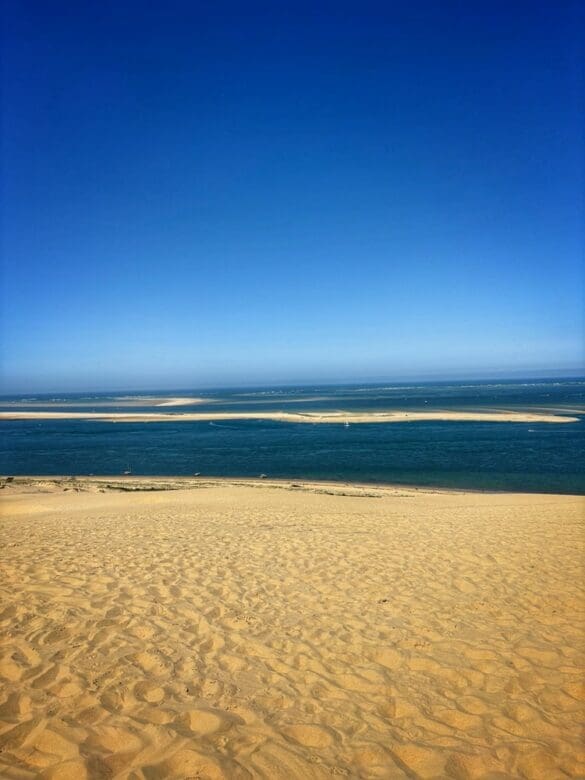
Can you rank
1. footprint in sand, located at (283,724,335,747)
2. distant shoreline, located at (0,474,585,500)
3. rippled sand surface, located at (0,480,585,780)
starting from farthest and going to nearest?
distant shoreline, located at (0,474,585,500), footprint in sand, located at (283,724,335,747), rippled sand surface, located at (0,480,585,780)

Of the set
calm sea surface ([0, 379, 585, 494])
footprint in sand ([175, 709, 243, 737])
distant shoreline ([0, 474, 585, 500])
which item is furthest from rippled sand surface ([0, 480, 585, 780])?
calm sea surface ([0, 379, 585, 494])

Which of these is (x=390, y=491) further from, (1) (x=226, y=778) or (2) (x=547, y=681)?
(1) (x=226, y=778)

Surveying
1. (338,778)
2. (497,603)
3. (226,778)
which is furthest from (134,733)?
(497,603)

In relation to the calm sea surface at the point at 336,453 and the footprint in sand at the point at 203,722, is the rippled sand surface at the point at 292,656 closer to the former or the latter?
the footprint in sand at the point at 203,722

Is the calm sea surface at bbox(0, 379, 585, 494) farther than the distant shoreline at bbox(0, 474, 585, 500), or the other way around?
the calm sea surface at bbox(0, 379, 585, 494)

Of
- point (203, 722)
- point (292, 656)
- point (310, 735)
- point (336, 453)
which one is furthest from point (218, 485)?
point (310, 735)

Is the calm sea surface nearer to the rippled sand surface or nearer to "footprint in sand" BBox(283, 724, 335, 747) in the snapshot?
the rippled sand surface

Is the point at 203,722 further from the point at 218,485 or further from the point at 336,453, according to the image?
the point at 336,453

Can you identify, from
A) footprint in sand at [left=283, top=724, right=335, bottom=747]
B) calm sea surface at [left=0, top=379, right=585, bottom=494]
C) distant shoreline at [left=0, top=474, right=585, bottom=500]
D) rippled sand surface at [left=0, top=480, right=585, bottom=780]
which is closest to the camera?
rippled sand surface at [left=0, top=480, right=585, bottom=780]

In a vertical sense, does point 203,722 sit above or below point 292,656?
above
